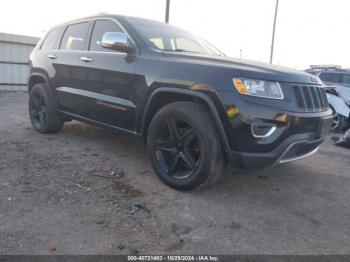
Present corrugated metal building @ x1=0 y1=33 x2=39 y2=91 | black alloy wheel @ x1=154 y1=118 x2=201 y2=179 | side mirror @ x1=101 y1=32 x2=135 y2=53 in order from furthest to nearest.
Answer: corrugated metal building @ x1=0 y1=33 x2=39 y2=91, side mirror @ x1=101 y1=32 x2=135 y2=53, black alloy wheel @ x1=154 y1=118 x2=201 y2=179

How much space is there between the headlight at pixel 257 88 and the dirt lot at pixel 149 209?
32.8 inches

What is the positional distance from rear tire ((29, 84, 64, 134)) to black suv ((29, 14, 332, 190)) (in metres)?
0.73

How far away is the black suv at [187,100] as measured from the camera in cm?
322

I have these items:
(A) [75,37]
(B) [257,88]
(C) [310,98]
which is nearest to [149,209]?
(B) [257,88]

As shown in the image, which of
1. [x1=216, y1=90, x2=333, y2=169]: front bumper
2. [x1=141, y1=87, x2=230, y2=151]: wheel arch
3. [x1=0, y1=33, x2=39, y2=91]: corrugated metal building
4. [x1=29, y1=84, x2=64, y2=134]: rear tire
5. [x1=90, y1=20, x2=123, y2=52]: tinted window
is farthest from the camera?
[x1=0, y1=33, x2=39, y2=91]: corrugated metal building

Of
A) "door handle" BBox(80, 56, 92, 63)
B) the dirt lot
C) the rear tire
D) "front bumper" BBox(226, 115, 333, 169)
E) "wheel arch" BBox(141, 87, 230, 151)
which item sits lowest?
the dirt lot

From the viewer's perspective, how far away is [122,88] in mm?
4180

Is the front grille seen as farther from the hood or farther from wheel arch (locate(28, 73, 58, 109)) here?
wheel arch (locate(28, 73, 58, 109))

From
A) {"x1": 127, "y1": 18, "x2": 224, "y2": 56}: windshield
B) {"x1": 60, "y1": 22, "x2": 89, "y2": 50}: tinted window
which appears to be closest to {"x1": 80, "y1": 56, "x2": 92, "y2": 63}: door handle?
{"x1": 60, "y1": 22, "x2": 89, "y2": 50}: tinted window

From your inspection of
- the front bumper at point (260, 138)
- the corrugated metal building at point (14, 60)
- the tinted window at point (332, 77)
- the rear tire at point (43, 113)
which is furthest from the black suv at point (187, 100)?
Result: the corrugated metal building at point (14, 60)

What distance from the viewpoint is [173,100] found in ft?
12.6

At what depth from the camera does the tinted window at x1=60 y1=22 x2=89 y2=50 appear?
5035 millimetres

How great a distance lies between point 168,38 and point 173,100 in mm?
1091

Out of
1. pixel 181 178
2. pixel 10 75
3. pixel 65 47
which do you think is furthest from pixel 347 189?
pixel 10 75
